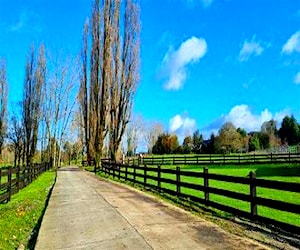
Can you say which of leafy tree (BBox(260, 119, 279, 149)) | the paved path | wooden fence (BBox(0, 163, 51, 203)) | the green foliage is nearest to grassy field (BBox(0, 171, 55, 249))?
the paved path

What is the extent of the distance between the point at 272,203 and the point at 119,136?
28.0m

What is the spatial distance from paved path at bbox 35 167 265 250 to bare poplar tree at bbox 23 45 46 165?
125ft

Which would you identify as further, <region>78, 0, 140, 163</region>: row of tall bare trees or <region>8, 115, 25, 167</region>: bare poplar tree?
<region>8, 115, 25, 167</region>: bare poplar tree

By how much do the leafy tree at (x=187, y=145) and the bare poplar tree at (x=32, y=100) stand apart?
59.7m

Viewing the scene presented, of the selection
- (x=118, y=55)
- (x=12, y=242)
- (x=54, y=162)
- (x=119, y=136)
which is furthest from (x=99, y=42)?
(x=12, y=242)

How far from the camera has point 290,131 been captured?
9175 cm

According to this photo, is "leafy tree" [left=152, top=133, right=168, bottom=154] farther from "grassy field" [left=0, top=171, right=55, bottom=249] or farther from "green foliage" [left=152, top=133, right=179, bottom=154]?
"grassy field" [left=0, top=171, right=55, bottom=249]

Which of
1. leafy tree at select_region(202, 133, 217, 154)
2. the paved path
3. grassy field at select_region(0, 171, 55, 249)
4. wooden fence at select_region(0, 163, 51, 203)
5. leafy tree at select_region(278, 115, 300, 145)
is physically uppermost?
leafy tree at select_region(278, 115, 300, 145)

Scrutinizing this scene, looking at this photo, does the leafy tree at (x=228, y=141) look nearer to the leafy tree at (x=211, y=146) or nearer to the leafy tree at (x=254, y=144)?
the leafy tree at (x=211, y=146)

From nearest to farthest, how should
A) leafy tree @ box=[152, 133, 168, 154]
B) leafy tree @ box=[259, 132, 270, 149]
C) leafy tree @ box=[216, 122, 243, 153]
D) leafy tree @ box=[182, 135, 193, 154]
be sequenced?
leafy tree @ box=[216, 122, 243, 153]
leafy tree @ box=[259, 132, 270, 149]
leafy tree @ box=[182, 135, 193, 154]
leafy tree @ box=[152, 133, 168, 154]

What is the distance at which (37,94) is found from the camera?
153ft

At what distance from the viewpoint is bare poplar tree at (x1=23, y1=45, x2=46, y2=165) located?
46281mm

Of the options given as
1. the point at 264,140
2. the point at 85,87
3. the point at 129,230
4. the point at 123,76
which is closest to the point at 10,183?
the point at 129,230

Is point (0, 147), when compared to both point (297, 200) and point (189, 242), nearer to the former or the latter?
point (297, 200)
